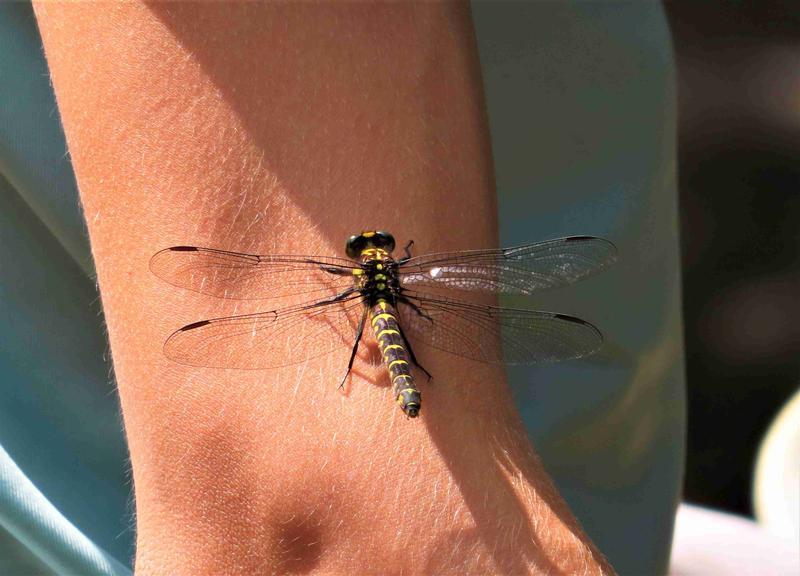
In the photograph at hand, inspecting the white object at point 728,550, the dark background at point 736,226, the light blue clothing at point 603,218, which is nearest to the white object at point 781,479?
the white object at point 728,550

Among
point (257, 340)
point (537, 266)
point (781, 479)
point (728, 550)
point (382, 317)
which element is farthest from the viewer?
point (781, 479)

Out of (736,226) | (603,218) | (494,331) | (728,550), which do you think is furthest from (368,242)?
(736,226)

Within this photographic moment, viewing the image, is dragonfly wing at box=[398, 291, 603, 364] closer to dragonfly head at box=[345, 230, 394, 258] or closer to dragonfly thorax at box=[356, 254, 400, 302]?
dragonfly thorax at box=[356, 254, 400, 302]

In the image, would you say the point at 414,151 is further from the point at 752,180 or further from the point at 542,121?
the point at 752,180

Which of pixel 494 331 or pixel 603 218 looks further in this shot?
pixel 603 218

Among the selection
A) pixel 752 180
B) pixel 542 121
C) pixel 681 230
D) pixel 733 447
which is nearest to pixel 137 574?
pixel 542 121

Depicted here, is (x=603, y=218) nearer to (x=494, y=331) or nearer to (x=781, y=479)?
(x=494, y=331)

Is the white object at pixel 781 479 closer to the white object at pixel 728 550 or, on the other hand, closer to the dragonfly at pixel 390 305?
the white object at pixel 728 550
